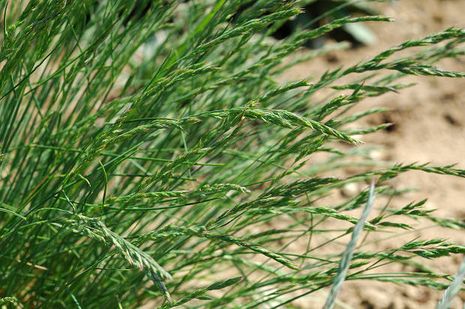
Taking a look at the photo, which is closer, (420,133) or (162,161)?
(162,161)

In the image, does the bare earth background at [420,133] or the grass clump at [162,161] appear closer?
the grass clump at [162,161]

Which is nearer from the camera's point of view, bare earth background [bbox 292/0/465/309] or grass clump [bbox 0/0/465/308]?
grass clump [bbox 0/0/465/308]

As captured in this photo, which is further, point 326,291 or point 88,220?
point 326,291

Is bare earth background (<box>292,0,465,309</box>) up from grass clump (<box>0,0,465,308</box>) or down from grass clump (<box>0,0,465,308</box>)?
up

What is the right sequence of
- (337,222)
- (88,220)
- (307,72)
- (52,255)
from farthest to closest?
(307,72), (337,222), (52,255), (88,220)

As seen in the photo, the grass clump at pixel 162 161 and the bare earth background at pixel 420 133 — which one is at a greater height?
the bare earth background at pixel 420 133

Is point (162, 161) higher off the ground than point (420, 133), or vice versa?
point (420, 133)

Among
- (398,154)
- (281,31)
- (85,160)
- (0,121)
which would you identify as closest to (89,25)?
(0,121)

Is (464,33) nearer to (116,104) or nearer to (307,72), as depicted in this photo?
(116,104)
